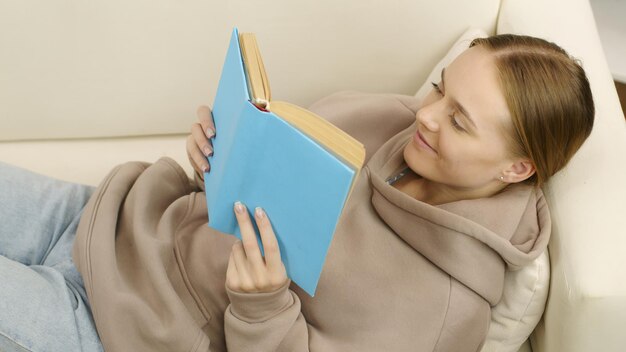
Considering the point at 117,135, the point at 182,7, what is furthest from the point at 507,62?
the point at 117,135

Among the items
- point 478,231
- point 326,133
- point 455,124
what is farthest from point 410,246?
point 326,133

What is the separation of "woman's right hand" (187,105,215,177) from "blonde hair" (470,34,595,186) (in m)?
0.48

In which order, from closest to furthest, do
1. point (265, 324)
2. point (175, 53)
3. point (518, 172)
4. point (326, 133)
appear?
point (326, 133) < point (265, 324) < point (518, 172) < point (175, 53)

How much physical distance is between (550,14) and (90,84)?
103cm

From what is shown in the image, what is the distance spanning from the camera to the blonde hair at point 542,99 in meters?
0.91

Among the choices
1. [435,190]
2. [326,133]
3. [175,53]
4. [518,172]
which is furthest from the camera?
[175,53]

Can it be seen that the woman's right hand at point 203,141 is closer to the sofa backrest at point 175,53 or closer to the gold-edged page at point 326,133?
the gold-edged page at point 326,133

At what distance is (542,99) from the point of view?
912 millimetres

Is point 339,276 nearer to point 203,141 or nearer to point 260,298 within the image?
point 260,298

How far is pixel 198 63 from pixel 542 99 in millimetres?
756

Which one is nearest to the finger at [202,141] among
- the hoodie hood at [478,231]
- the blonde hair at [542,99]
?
the hoodie hood at [478,231]

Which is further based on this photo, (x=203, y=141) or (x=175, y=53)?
(x=175, y=53)

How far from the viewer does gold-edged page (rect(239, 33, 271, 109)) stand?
0.69 metres

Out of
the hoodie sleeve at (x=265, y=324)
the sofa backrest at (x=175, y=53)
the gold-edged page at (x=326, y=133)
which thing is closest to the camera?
the gold-edged page at (x=326, y=133)
